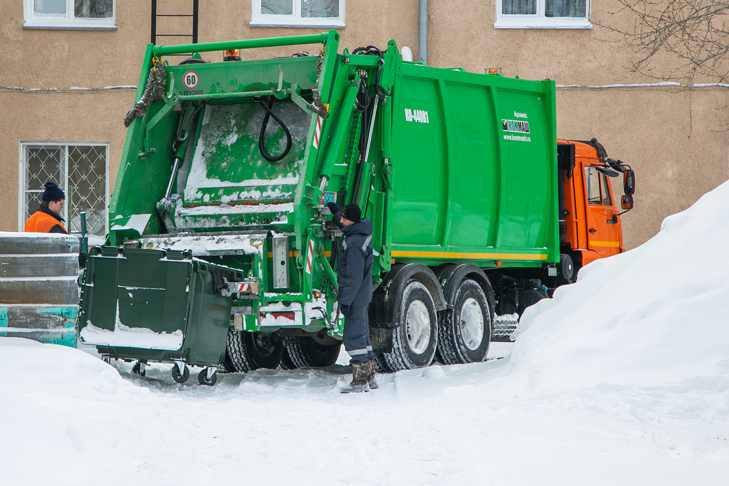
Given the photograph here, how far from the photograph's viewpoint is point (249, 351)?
12445 mm

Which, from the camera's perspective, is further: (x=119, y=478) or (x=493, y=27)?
(x=493, y=27)

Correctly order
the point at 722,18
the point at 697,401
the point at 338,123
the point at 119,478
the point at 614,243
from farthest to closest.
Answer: the point at 722,18, the point at 614,243, the point at 338,123, the point at 697,401, the point at 119,478

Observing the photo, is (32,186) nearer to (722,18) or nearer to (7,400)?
(722,18)

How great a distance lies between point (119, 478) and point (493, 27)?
13505 millimetres

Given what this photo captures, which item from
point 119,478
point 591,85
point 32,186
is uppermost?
point 591,85

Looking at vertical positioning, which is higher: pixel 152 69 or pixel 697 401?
pixel 152 69

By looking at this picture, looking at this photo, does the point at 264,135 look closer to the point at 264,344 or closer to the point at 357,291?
the point at 357,291

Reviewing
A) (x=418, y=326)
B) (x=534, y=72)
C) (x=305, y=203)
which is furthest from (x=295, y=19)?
(x=305, y=203)

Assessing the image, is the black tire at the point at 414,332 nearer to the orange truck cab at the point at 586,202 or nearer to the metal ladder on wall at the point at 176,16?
the orange truck cab at the point at 586,202

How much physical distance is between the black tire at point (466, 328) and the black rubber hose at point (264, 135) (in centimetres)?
226

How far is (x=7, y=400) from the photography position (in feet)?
24.3

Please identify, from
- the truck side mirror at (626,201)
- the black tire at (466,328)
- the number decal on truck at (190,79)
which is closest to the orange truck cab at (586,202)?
the truck side mirror at (626,201)

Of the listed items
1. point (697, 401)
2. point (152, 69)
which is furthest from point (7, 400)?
point (152, 69)

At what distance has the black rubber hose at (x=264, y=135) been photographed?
37.6 ft
